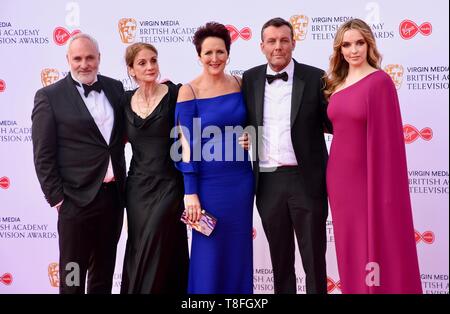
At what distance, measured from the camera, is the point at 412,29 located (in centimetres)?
356

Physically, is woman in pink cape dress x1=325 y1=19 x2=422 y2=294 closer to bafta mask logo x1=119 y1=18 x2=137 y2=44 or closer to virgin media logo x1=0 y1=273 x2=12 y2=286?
bafta mask logo x1=119 y1=18 x2=137 y2=44

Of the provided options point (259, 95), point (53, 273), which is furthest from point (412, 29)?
point (53, 273)

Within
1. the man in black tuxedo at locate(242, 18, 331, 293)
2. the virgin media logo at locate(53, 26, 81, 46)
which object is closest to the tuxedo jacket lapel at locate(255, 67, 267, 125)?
the man in black tuxedo at locate(242, 18, 331, 293)

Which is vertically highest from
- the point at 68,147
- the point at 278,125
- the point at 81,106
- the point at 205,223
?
the point at 81,106

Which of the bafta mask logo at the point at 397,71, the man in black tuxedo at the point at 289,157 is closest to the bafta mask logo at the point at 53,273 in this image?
the man in black tuxedo at the point at 289,157

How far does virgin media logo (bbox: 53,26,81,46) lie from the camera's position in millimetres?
3963

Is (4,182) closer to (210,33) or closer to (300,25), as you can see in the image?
(210,33)

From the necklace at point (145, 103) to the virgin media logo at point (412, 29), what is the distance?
1.71 metres

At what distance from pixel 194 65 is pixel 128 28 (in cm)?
56

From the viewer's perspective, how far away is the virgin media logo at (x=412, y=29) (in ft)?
11.6

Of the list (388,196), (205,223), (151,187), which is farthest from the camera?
(151,187)

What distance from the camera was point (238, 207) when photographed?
292 cm

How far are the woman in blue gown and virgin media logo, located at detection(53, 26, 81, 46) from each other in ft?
4.76
